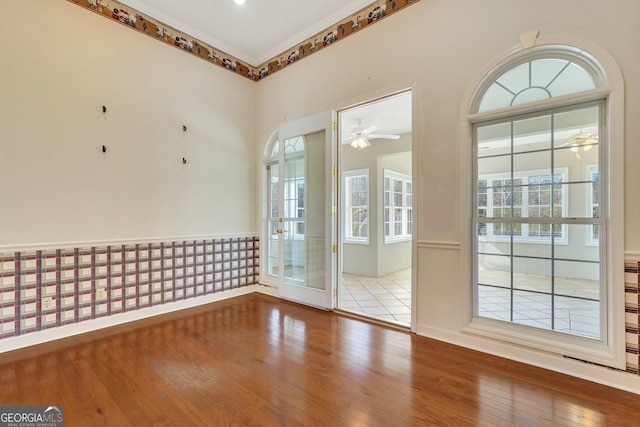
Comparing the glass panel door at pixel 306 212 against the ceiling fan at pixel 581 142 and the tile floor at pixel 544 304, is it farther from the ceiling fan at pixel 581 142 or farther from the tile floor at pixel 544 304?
the ceiling fan at pixel 581 142

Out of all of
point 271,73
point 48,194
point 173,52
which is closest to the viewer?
point 48,194

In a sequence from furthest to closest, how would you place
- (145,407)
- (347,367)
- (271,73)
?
(271,73) → (347,367) → (145,407)

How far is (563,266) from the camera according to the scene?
219cm

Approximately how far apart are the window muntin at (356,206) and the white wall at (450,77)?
2.87m

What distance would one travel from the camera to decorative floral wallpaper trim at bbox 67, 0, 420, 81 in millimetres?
2980

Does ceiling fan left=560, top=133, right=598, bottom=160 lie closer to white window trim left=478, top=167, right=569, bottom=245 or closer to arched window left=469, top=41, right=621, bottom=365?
arched window left=469, top=41, right=621, bottom=365

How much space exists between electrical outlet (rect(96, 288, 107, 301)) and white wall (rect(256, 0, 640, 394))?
A: 3.20 m

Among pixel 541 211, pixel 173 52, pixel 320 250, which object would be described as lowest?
pixel 320 250

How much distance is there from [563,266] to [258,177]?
372cm

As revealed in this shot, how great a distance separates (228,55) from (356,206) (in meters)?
3.62

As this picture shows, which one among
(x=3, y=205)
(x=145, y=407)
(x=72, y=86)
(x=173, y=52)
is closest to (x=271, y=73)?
(x=173, y=52)

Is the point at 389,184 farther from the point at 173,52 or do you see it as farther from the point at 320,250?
the point at 173,52

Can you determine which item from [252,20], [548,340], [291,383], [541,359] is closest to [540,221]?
[548,340]

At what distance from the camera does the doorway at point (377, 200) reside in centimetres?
496
